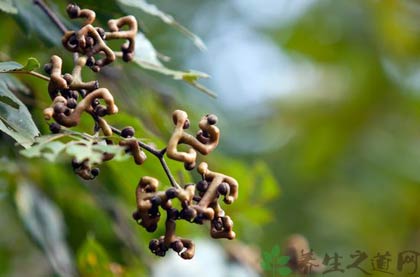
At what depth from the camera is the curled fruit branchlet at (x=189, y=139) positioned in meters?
0.66

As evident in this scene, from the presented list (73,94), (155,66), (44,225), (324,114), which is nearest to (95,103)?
(73,94)

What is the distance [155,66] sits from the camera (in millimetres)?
934

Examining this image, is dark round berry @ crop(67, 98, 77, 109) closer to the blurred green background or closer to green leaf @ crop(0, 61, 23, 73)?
green leaf @ crop(0, 61, 23, 73)

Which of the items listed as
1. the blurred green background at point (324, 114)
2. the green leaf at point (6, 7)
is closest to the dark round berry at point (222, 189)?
the green leaf at point (6, 7)

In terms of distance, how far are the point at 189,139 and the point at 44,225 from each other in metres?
0.71

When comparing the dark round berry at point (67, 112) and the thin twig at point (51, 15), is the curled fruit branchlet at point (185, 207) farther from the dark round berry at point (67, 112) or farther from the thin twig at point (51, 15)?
the thin twig at point (51, 15)

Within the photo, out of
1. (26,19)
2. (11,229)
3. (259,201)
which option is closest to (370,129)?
(11,229)

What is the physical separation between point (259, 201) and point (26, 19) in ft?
2.17

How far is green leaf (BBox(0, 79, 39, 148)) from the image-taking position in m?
0.71

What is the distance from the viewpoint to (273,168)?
3.01 metres

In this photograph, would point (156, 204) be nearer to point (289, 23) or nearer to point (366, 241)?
point (366, 241)

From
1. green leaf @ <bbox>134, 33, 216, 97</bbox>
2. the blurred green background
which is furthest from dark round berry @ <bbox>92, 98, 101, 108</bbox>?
the blurred green background

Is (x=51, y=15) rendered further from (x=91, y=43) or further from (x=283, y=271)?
(x=283, y=271)

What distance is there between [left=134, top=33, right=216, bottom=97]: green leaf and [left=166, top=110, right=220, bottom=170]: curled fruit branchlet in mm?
198
